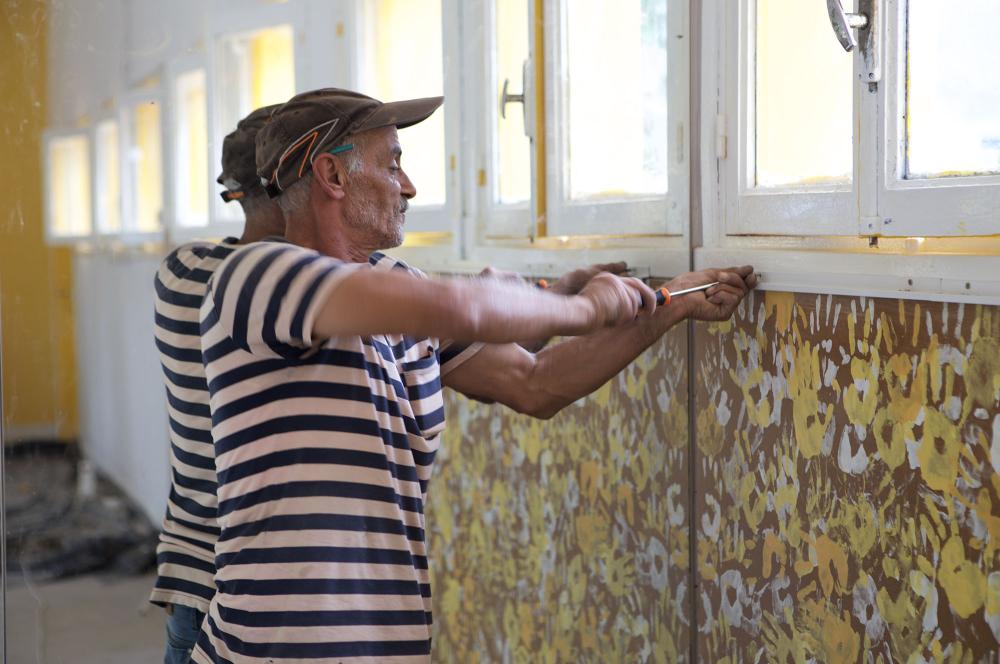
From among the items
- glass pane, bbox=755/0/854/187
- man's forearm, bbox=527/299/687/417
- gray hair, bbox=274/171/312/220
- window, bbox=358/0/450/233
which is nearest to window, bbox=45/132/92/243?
window, bbox=358/0/450/233

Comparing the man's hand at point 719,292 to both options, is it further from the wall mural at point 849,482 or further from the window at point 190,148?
the window at point 190,148

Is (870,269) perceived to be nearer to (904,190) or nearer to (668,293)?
(904,190)

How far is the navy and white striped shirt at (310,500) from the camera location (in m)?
1.27

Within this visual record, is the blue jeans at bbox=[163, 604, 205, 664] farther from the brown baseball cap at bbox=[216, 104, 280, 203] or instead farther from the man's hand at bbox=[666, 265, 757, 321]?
the man's hand at bbox=[666, 265, 757, 321]

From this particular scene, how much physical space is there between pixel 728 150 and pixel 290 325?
747 millimetres

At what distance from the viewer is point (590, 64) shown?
6.22 feet

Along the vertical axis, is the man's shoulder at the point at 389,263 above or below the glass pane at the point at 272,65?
below

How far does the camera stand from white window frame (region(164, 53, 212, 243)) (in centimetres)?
182

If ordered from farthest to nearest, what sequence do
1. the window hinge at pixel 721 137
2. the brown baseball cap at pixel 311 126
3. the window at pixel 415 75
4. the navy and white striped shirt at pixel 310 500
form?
the window at pixel 415 75
the window hinge at pixel 721 137
the brown baseball cap at pixel 311 126
the navy and white striped shirt at pixel 310 500

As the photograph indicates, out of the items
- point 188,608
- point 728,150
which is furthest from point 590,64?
point 188,608

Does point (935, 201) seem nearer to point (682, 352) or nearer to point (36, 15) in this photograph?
point (682, 352)

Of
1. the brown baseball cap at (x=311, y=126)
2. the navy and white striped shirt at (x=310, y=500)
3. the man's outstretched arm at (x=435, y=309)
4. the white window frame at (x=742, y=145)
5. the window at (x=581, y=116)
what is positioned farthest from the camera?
the window at (x=581, y=116)

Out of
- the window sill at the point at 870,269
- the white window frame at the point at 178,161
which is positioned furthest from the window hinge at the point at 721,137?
the white window frame at the point at 178,161

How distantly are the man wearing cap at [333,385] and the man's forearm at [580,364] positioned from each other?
0.55 ft
